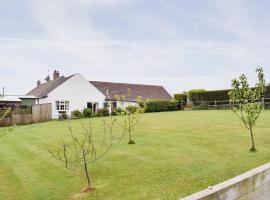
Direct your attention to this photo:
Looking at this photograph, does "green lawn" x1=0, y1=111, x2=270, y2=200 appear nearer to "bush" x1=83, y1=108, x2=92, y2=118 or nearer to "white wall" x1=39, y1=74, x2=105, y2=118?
"bush" x1=83, y1=108, x2=92, y2=118

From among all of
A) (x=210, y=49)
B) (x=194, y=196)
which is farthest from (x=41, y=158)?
(x=210, y=49)

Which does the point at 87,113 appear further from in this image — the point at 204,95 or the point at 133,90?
the point at 204,95

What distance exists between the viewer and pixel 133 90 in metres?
54.4

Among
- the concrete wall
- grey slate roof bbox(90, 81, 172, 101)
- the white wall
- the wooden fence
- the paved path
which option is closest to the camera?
the concrete wall

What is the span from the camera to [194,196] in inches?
232

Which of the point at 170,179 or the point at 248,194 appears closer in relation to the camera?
the point at 248,194

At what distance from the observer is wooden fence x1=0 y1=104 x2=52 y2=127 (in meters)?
33.5

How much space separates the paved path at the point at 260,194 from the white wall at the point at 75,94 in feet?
120

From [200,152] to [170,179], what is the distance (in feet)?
11.1

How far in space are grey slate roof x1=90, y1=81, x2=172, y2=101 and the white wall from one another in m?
3.84

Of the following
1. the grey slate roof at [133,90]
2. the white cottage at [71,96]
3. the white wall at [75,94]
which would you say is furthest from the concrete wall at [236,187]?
the grey slate roof at [133,90]

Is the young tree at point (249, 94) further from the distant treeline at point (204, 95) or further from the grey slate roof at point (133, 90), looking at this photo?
the grey slate roof at point (133, 90)

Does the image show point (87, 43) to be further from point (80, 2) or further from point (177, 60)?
point (177, 60)

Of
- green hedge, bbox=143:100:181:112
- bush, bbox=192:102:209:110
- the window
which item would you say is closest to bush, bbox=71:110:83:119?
the window
